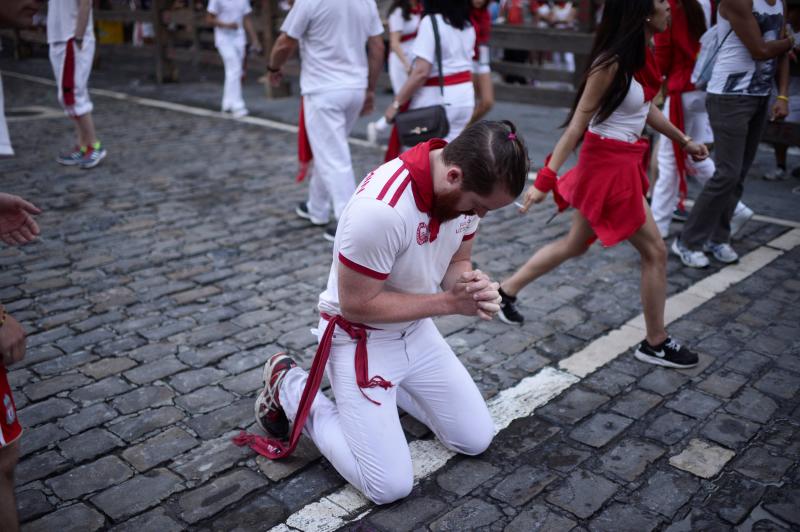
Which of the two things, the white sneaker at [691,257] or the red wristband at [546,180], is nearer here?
the red wristband at [546,180]

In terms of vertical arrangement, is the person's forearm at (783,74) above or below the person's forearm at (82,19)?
below

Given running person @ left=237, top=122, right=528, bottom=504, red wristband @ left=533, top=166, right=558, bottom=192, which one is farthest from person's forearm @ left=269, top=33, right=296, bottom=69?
running person @ left=237, top=122, right=528, bottom=504

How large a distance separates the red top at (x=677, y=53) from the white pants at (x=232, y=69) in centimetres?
691

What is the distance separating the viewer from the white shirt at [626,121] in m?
3.76

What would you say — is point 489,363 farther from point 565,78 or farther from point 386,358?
Answer: point 565,78

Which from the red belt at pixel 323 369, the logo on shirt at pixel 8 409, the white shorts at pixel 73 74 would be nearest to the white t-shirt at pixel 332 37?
the red belt at pixel 323 369

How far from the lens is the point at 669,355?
381 centimetres

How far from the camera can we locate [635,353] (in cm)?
396

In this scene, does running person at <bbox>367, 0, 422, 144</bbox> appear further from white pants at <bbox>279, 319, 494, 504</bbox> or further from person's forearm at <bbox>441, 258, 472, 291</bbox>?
white pants at <bbox>279, 319, 494, 504</bbox>

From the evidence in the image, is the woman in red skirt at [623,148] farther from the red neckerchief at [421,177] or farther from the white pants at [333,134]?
the white pants at [333,134]

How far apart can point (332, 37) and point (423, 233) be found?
327 cm

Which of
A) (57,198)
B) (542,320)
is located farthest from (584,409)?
(57,198)

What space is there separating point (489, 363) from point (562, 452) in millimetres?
848

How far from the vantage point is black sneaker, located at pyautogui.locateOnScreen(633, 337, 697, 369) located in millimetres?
3795
